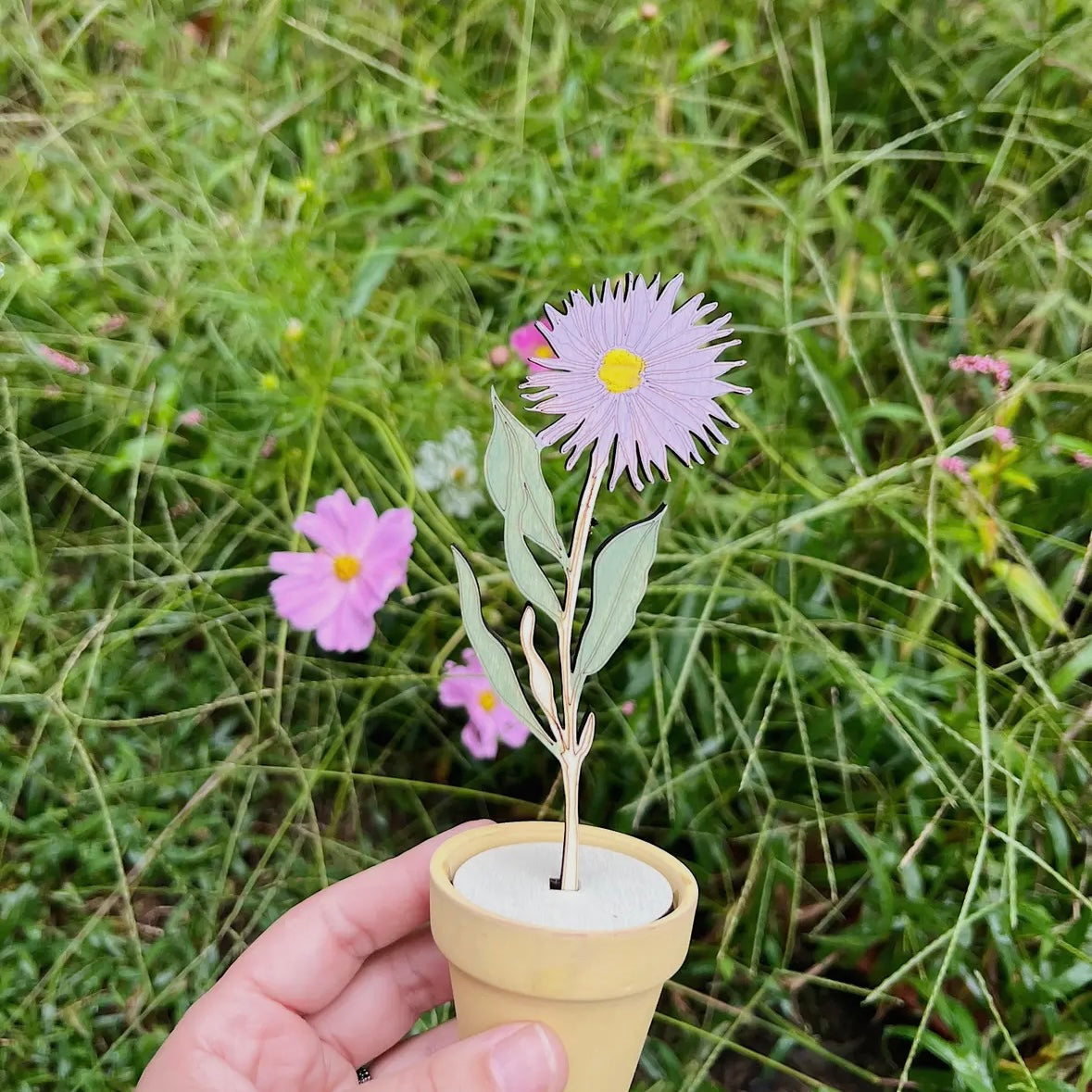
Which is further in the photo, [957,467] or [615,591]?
[957,467]

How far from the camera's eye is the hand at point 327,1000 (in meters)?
0.50

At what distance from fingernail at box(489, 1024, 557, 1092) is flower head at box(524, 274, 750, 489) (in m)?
0.24

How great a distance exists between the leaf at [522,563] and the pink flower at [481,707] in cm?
18

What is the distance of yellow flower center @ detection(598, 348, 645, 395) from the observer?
416mm

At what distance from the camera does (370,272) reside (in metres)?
0.75

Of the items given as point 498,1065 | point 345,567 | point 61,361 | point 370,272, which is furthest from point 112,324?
point 498,1065

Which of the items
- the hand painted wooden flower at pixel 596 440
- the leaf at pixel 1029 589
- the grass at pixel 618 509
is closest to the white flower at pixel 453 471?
the grass at pixel 618 509

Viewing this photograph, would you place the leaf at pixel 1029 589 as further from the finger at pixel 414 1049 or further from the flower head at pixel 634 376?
the finger at pixel 414 1049

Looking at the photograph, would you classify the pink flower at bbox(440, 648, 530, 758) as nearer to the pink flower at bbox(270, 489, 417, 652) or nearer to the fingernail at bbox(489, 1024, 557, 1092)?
the pink flower at bbox(270, 489, 417, 652)

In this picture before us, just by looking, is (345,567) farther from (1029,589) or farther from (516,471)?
(1029,589)

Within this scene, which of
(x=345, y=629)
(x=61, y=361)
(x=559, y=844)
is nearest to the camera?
(x=559, y=844)

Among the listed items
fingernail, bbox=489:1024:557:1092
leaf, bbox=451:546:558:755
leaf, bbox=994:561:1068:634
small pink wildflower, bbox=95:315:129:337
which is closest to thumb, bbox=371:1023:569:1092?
fingernail, bbox=489:1024:557:1092

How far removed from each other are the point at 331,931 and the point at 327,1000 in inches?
2.0

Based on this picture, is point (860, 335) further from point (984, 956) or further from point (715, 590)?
point (984, 956)
